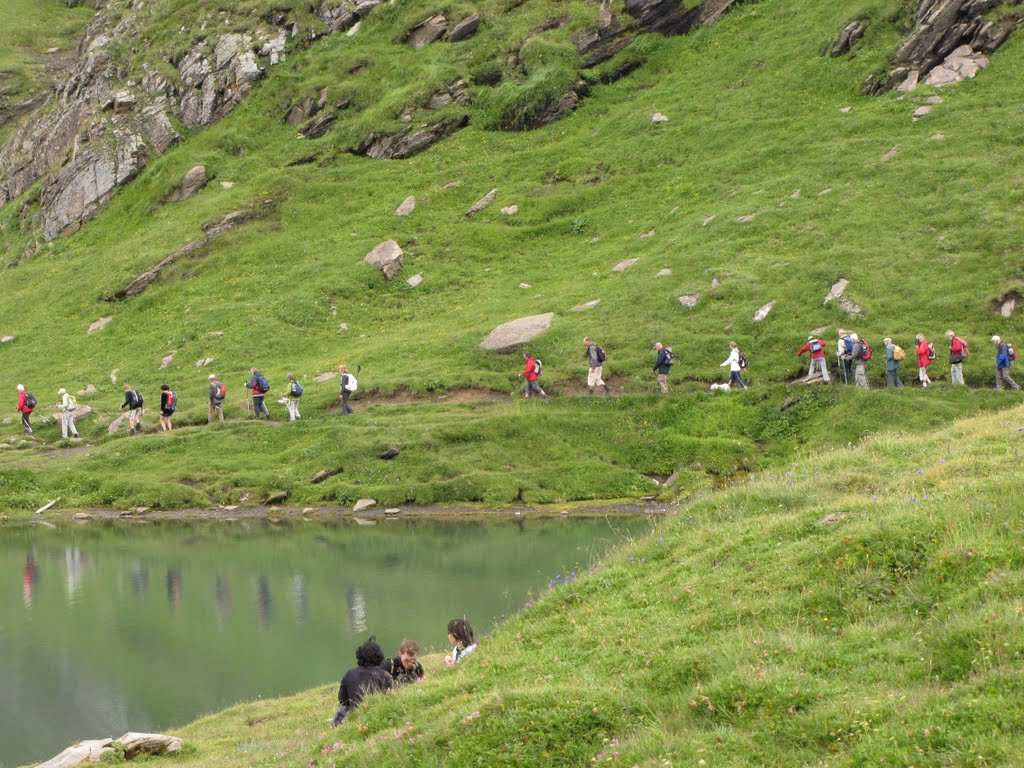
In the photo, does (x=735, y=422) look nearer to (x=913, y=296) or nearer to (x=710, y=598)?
(x=913, y=296)

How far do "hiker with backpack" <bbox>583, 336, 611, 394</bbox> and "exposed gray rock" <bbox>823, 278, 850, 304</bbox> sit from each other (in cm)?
1132

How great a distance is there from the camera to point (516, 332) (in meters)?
48.4

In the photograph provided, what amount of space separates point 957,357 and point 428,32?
65.2 meters

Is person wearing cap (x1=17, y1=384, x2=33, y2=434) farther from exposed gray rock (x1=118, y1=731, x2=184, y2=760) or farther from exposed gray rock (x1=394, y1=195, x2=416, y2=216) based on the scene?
exposed gray rock (x1=118, y1=731, x2=184, y2=760)

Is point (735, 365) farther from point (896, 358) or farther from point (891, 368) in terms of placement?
point (896, 358)

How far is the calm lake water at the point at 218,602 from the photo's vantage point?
21.4 m

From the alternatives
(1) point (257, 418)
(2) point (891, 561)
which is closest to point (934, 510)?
(2) point (891, 561)

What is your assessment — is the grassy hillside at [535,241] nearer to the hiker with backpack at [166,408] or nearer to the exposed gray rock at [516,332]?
the exposed gray rock at [516,332]

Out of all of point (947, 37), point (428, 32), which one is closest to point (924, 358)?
point (947, 37)

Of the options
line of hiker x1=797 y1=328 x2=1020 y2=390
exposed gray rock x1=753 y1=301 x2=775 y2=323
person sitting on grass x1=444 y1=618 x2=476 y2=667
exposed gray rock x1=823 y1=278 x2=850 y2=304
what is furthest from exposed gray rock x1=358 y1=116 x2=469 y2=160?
person sitting on grass x1=444 y1=618 x2=476 y2=667

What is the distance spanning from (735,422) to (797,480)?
1903cm

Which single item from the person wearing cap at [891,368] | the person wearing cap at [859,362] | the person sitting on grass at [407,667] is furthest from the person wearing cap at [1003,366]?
the person sitting on grass at [407,667]

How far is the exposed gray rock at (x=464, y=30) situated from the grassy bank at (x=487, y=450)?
5325cm

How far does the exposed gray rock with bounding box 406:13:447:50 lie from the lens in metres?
87.4
